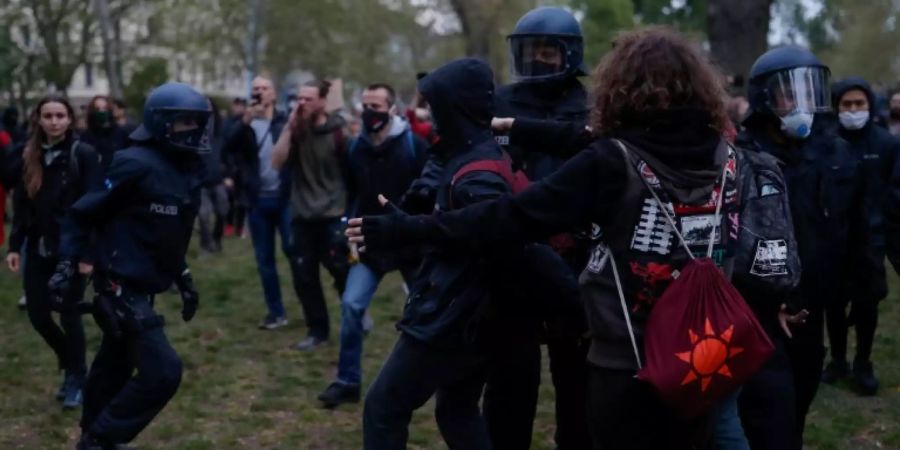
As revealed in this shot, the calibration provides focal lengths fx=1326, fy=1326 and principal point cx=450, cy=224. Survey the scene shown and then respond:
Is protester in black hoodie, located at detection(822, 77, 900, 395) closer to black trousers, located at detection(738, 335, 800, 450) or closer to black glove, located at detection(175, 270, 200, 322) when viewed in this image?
black trousers, located at detection(738, 335, 800, 450)

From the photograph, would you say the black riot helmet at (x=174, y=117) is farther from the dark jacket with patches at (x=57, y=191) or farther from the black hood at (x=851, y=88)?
the black hood at (x=851, y=88)

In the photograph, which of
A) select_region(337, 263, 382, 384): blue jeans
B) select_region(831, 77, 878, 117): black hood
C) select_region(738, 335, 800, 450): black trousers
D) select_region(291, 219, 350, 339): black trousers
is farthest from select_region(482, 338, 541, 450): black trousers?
select_region(291, 219, 350, 339): black trousers

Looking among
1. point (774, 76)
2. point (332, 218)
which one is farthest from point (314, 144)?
point (774, 76)

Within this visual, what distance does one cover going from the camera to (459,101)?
5.00 metres

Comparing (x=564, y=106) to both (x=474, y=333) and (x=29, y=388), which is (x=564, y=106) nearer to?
(x=474, y=333)

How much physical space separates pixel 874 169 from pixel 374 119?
314 centimetres

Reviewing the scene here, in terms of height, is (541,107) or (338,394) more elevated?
(541,107)

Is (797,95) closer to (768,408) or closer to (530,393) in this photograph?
(768,408)

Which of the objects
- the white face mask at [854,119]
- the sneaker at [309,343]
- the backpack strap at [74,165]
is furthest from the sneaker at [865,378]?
the backpack strap at [74,165]

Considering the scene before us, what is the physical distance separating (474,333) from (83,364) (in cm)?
408

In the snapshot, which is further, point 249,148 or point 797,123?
point 249,148

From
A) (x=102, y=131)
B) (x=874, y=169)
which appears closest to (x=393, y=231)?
(x=874, y=169)

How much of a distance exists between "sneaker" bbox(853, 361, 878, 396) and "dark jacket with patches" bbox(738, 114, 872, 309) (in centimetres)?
235

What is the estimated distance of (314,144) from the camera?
9.89 m
